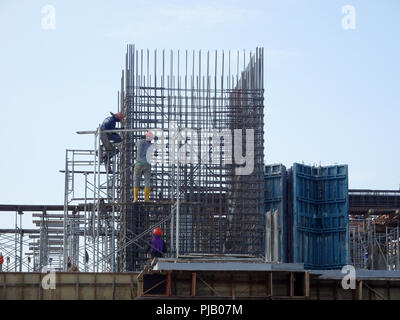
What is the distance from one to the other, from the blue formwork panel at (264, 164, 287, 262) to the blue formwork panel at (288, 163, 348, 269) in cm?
47

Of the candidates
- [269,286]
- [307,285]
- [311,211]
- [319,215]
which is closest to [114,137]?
[269,286]

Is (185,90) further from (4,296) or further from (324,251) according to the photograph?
(4,296)

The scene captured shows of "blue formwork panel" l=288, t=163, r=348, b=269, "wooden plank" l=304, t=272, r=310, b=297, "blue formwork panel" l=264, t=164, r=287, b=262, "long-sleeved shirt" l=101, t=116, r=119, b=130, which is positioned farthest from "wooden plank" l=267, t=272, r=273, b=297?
"blue formwork panel" l=288, t=163, r=348, b=269

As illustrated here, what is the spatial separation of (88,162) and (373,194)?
2397 centimetres

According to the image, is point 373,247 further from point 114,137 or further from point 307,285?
point 307,285

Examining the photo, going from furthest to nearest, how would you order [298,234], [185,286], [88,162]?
[298,234] → [88,162] → [185,286]

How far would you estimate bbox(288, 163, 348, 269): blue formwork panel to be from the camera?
45.2 m

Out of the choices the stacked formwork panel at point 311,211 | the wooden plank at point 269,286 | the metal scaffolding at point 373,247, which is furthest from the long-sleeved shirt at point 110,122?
the metal scaffolding at point 373,247

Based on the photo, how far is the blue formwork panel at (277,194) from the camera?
4488cm

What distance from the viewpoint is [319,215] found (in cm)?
4666
